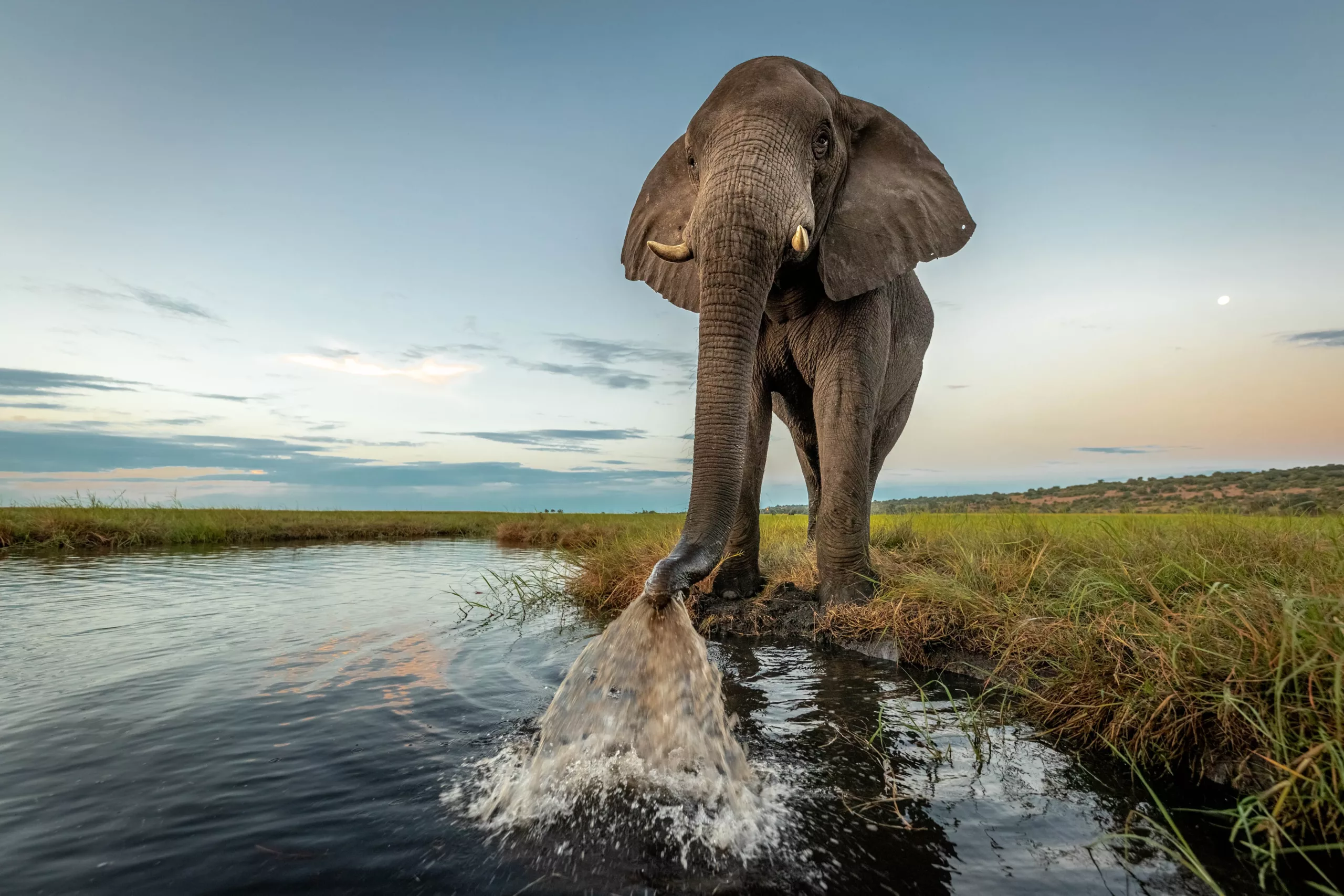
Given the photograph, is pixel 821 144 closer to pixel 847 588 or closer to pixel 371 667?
pixel 847 588

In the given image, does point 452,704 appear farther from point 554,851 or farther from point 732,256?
point 732,256

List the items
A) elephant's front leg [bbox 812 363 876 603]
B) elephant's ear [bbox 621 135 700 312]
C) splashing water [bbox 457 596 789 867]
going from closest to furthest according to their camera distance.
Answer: splashing water [bbox 457 596 789 867], elephant's front leg [bbox 812 363 876 603], elephant's ear [bbox 621 135 700 312]

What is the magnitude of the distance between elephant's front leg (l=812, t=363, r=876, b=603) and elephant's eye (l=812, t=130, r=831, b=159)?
163cm

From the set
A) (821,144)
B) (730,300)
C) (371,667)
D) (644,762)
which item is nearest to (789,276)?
(821,144)

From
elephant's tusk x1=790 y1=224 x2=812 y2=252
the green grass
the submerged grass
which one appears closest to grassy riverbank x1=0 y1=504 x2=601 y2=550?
the green grass

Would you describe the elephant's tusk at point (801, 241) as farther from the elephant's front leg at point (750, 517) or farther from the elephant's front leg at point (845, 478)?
the elephant's front leg at point (750, 517)

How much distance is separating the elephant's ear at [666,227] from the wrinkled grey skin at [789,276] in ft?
0.06

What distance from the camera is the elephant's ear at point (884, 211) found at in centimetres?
537

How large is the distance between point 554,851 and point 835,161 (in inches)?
198

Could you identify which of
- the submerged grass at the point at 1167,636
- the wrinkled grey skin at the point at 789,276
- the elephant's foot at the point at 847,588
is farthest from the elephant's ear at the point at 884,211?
the submerged grass at the point at 1167,636

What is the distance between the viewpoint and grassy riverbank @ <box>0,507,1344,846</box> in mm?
2428

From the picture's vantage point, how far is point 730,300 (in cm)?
444

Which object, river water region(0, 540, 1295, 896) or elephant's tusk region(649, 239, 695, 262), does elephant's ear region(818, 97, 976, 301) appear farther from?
river water region(0, 540, 1295, 896)

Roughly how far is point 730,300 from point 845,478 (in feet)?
6.29
